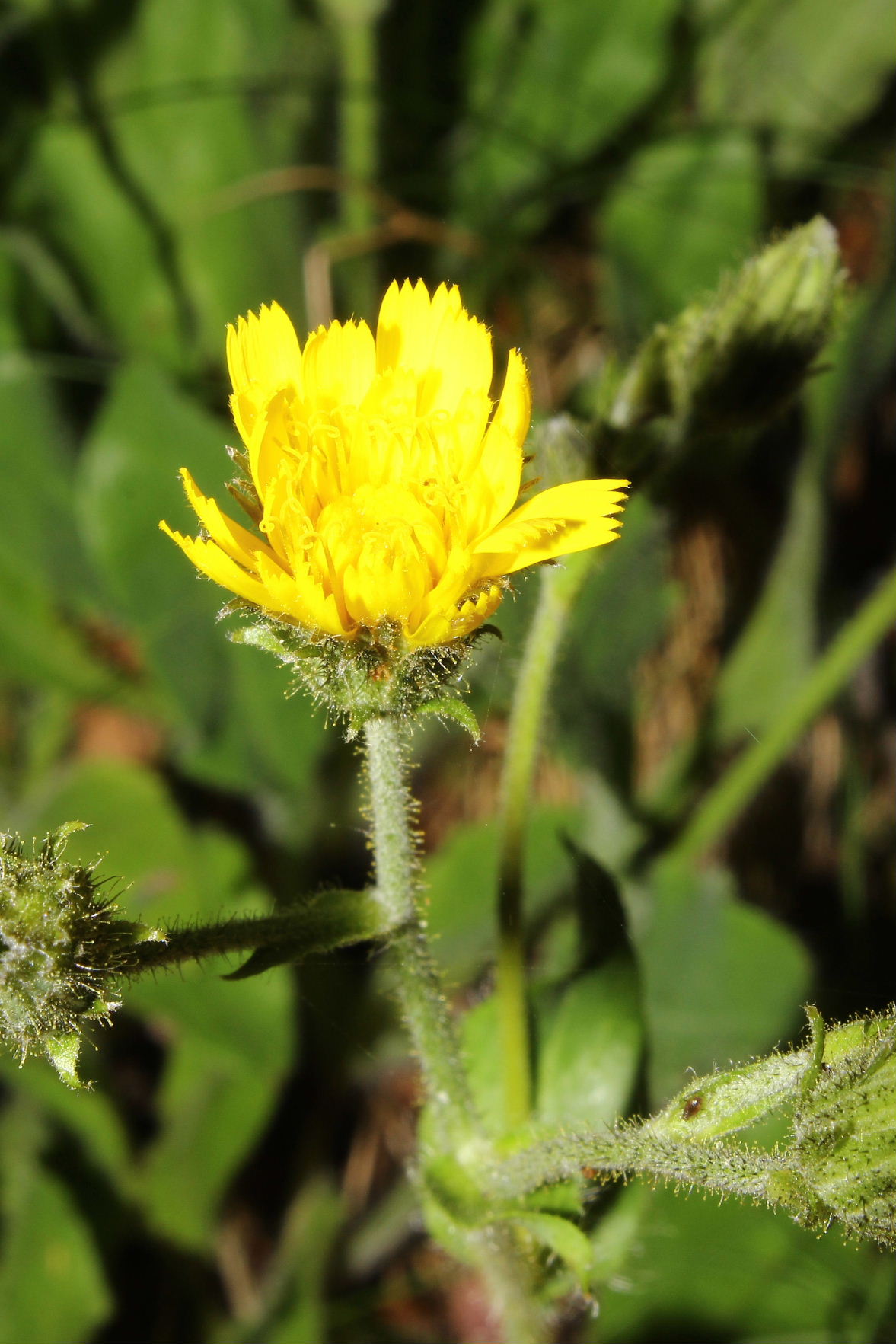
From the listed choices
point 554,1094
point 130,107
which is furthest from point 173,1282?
point 130,107

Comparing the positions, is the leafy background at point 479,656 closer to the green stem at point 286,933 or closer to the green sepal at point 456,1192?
the green sepal at point 456,1192

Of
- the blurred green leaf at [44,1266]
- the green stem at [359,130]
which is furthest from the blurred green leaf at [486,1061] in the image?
the green stem at [359,130]

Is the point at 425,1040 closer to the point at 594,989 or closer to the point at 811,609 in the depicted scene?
the point at 594,989

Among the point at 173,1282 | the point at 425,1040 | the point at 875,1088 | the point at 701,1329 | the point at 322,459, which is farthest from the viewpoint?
the point at 173,1282

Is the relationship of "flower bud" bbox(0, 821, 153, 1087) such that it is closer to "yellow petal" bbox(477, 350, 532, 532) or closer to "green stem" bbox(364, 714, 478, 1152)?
"green stem" bbox(364, 714, 478, 1152)

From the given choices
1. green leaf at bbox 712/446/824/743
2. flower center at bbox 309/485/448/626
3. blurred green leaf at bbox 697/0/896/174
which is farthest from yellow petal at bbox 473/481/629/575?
blurred green leaf at bbox 697/0/896/174

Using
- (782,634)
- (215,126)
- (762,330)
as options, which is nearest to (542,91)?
(215,126)
